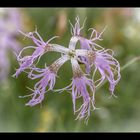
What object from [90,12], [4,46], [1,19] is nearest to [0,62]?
[4,46]

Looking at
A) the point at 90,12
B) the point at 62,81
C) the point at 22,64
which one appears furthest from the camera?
the point at 90,12

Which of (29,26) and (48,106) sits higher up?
(29,26)

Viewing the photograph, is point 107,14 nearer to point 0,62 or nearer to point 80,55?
point 0,62

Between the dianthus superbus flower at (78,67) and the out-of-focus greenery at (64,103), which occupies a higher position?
the dianthus superbus flower at (78,67)

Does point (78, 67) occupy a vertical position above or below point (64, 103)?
above

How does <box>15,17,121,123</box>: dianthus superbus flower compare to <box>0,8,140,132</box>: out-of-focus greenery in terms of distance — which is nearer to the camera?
<box>15,17,121,123</box>: dianthus superbus flower

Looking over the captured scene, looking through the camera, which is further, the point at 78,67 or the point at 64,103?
the point at 64,103

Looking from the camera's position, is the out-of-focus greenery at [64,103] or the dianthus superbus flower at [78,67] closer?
the dianthus superbus flower at [78,67]

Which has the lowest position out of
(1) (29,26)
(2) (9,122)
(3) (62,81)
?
(2) (9,122)

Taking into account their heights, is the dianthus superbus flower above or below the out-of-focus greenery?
above

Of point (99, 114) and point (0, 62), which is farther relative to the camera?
point (0, 62)

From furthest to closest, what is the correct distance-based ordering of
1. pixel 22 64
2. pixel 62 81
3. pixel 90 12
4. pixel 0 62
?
pixel 90 12
pixel 0 62
pixel 62 81
pixel 22 64
